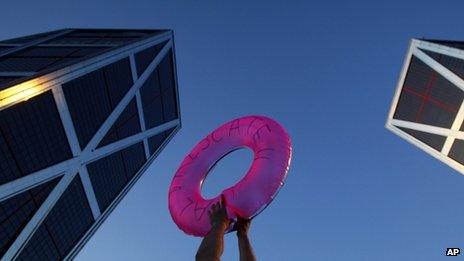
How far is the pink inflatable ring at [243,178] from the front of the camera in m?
6.80

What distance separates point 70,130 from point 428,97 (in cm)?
4021

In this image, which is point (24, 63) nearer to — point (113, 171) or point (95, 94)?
point (95, 94)

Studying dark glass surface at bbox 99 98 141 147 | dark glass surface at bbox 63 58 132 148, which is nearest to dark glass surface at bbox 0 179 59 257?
dark glass surface at bbox 63 58 132 148

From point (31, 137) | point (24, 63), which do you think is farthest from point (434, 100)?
point (24, 63)

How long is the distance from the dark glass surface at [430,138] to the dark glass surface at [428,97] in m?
2.08

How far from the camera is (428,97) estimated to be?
50281mm

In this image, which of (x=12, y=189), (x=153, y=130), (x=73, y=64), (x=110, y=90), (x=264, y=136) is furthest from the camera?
(x=153, y=130)

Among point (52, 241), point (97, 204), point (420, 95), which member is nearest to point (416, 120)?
point (420, 95)

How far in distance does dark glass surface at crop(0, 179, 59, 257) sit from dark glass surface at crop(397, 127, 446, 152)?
146 ft

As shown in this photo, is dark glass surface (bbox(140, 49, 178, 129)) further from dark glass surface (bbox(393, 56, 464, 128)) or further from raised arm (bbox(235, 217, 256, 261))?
raised arm (bbox(235, 217, 256, 261))

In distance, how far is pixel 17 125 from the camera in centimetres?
3238

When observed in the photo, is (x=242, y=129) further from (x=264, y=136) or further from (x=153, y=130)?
(x=153, y=130)

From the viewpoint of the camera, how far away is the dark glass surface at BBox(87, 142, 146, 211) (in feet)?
149

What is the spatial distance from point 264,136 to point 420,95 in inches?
1915
